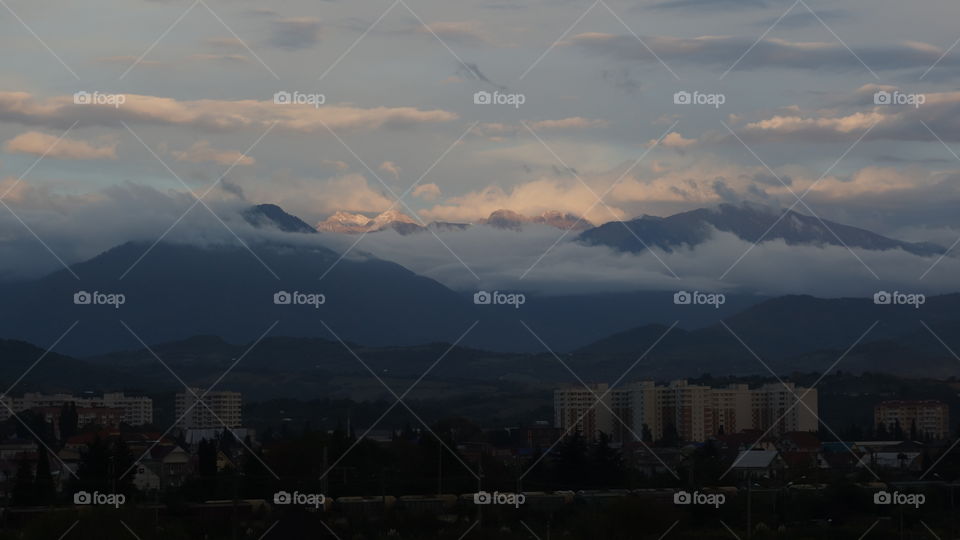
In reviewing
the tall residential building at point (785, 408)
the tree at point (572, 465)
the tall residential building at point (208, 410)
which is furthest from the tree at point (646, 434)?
the tree at point (572, 465)

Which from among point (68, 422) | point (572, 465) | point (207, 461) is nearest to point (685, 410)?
point (68, 422)

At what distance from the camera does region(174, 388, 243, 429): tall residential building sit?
4924 inches

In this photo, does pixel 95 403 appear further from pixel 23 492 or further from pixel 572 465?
pixel 23 492

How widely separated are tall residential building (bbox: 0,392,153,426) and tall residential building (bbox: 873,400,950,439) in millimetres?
54867

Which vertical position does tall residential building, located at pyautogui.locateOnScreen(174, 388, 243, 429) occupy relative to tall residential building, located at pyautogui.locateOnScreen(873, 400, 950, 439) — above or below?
above

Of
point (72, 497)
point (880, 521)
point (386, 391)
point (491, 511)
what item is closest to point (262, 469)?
point (72, 497)

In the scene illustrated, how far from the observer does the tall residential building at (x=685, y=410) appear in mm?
119125

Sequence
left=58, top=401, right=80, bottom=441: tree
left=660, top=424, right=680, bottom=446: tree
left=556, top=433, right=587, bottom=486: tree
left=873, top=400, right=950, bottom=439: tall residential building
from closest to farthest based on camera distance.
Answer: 1. left=556, top=433, right=587, bottom=486: tree
2. left=58, top=401, right=80, bottom=441: tree
3. left=660, top=424, right=680, bottom=446: tree
4. left=873, top=400, right=950, bottom=439: tall residential building

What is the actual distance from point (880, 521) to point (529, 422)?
8812 cm

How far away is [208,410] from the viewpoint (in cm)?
13088

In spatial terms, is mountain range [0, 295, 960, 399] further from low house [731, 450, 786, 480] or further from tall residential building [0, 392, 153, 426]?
low house [731, 450, 786, 480]

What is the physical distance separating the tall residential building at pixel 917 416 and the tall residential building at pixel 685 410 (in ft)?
17.2

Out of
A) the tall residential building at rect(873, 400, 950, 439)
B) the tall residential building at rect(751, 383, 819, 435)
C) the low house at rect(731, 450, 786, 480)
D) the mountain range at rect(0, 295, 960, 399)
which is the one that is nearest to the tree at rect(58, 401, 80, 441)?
the mountain range at rect(0, 295, 960, 399)

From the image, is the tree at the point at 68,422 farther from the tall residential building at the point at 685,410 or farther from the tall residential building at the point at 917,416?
the tall residential building at the point at 917,416
